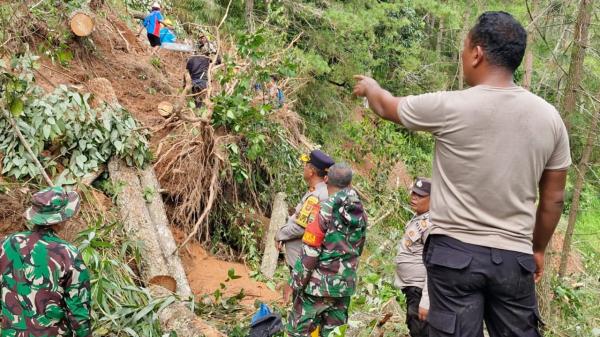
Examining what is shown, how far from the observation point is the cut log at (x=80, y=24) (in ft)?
26.8

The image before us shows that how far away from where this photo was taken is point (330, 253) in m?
4.39

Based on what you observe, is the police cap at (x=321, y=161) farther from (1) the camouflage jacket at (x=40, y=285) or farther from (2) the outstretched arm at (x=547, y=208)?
(2) the outstretched arm at (x=547, y=208)

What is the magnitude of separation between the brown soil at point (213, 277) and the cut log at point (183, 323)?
1476 millimetres

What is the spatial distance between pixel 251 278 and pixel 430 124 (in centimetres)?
533

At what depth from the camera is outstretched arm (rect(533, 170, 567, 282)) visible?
8.39 ft

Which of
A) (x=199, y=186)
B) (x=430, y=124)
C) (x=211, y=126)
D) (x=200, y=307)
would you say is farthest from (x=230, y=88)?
(x=430, y=124)

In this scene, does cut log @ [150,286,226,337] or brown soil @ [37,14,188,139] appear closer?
cut log @ [150,286,226,337]

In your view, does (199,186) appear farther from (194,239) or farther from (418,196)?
(418,196)

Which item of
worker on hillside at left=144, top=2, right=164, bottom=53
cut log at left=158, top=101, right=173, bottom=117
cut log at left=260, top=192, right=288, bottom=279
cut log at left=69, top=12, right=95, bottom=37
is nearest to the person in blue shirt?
worker on hillside at left=144, top=2, right=164, bottom=53

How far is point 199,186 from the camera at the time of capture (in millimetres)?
7629

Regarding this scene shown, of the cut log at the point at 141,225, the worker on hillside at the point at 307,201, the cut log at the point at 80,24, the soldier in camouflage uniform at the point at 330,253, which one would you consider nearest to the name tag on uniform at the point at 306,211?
the worker on hillside at the point at 307,201

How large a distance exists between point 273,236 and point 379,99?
572 cm

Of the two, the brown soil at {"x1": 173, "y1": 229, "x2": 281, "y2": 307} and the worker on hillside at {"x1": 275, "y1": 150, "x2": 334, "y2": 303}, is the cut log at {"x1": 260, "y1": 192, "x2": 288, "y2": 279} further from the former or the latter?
the worker on hillside at {"x1": 275, "y1": 150, "x2": 334, "y2": 303}

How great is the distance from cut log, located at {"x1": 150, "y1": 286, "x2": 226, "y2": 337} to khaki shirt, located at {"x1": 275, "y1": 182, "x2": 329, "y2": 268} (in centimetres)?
98
